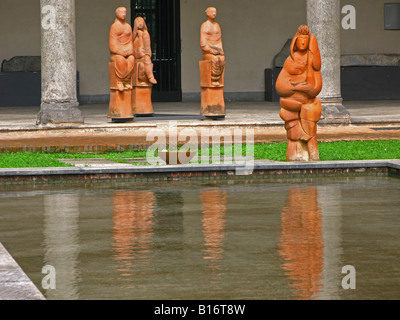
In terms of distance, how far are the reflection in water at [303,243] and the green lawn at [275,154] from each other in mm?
2513

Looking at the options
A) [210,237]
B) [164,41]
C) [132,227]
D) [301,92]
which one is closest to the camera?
[210,237]

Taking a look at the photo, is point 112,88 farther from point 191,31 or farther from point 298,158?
point 191,31

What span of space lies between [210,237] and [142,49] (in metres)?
10.8

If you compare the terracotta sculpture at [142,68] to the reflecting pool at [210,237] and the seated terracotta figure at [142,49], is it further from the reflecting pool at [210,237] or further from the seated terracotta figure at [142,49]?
the reflecting pool at [210,237]

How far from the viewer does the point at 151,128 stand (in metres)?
16.8

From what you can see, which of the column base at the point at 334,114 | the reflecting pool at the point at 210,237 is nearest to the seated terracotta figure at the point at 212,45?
the column base at the point at 334,114

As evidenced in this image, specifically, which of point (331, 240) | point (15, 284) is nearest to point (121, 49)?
point (331, 240)

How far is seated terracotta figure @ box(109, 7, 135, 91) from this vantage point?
16.9 metres

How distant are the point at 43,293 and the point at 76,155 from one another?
7.33 metres

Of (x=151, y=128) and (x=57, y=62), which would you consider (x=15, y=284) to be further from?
(x=57, y=62)

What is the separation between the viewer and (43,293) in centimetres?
589

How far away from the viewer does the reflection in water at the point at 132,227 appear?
695cm
